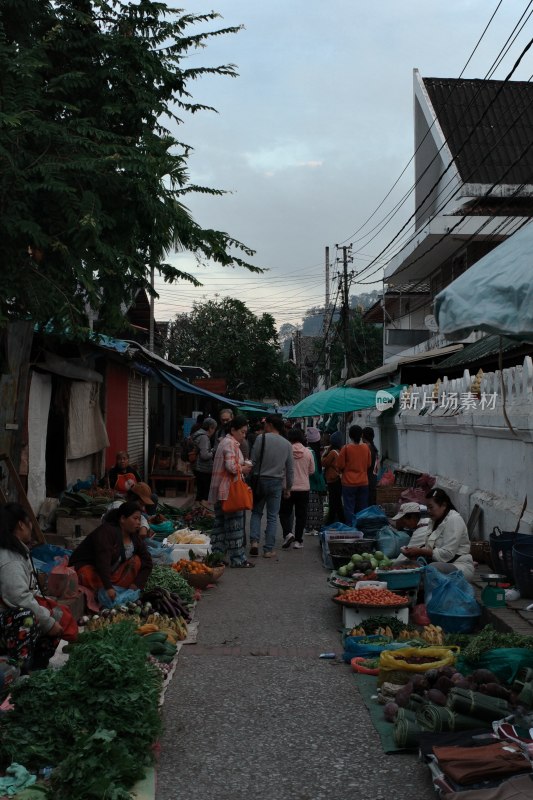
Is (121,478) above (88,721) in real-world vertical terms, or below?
above

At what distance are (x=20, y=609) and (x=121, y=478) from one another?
8043 millimetres

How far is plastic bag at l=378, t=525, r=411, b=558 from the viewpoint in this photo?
33.5 feet

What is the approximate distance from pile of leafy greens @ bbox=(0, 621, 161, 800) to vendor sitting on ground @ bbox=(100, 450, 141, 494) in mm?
8600

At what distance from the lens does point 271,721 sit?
543cm

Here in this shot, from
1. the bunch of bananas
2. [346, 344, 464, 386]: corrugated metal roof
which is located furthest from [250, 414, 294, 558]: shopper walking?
[346, 344, 464, 386]: corrugated metal roof

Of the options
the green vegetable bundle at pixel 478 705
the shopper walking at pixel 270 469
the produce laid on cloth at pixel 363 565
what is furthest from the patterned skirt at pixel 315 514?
the green vegetable bundle at pixel 478 705

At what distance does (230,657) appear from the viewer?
6980 mm

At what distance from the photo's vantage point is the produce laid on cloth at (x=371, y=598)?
759 cm

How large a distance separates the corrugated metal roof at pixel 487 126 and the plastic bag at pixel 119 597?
2273 centimetres

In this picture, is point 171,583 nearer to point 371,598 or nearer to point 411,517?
point 371,598

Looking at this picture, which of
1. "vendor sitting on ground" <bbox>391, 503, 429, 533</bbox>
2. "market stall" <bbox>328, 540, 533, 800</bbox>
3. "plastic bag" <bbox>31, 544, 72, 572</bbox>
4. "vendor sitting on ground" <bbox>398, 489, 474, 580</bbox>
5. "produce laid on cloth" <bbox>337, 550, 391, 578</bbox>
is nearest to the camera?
"market stall" <bbox>328, 540, 533, 800</bbox>

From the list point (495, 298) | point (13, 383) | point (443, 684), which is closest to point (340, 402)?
point (13, 383)

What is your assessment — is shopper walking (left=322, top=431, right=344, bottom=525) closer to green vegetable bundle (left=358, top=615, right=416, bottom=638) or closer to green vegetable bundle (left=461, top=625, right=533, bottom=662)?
green vegetable bundle (left=358, top=615, right=416, bottom=638)

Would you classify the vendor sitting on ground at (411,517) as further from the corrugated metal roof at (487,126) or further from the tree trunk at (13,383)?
the corrugated metal roof at (487,126)
